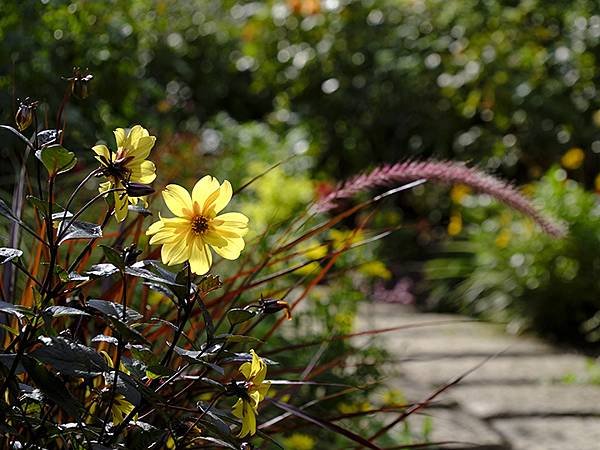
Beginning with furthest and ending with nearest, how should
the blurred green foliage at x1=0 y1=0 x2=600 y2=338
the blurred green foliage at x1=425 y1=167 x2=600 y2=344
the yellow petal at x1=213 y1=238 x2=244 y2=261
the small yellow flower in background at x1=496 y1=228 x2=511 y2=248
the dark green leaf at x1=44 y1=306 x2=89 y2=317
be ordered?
the blurred green foliage at x1=0 y1=0 x2=600 y2=338 < the small yellow flower in background at x1=496 y1=228 x2=511 y2=248 < the blurred green foliage at x1=425 y1=167 x2=600 y2=344 < the yellow petal at x1=213 y1=238 x2=244 y2=261 < the dark green leaf at x1=44 y1=306 x2=89 y2=317

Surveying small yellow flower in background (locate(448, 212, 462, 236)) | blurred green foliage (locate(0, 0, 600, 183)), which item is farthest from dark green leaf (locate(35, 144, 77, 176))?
small yellow flower in background (locate(448, 212, 462, 236))

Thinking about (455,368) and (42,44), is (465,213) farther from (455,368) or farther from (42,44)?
(42,44)

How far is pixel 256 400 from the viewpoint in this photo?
1157 millimetres

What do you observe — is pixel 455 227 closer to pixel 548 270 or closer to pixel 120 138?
pixel 548 270

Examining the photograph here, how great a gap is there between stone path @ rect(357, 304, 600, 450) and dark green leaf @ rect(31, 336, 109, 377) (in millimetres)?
1415

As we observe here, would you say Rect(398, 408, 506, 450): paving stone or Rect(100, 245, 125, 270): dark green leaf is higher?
Rect(100, 245, 125, 270): dark green leaf

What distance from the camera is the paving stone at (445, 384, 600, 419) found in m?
3.32

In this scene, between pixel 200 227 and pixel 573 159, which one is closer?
pixel 200 227

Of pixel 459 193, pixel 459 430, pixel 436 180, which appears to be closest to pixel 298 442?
pixel 459 430

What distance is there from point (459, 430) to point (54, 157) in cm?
216

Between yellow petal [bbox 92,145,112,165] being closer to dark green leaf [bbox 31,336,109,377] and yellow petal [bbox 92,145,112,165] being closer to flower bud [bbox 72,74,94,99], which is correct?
flower bud [bbox 72,74,94,99]

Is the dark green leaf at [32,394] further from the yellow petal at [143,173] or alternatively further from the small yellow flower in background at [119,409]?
the yellow petal at [143,173]

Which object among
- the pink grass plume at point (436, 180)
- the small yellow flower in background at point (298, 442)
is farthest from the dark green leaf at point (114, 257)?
the small yellow flower in background at point (298, 442)

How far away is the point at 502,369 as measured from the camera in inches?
155
